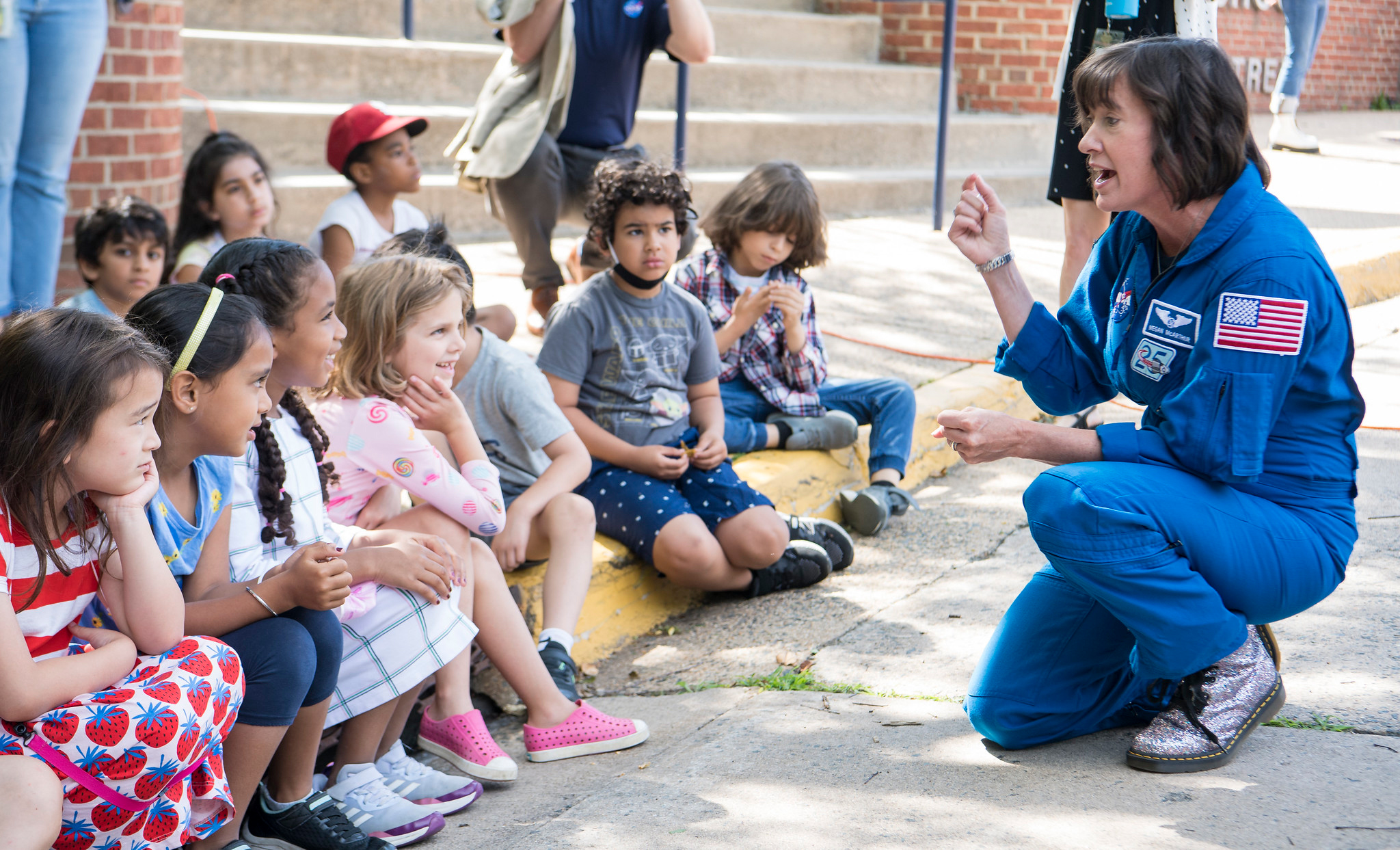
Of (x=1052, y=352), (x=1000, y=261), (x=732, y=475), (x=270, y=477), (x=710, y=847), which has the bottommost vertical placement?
(x=710, y=847)

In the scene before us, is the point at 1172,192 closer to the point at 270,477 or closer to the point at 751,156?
the point at 270,477

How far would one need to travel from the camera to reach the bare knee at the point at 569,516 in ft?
10.3

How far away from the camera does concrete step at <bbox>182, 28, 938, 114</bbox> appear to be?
21.5ft

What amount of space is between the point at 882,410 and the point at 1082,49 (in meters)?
1.35

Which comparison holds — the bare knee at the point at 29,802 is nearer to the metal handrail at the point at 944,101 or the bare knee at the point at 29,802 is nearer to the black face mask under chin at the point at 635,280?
the black face mask under chin at the point at 635,280

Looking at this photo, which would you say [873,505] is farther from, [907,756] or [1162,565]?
[1162,565]

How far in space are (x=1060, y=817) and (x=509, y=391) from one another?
1.69 metres

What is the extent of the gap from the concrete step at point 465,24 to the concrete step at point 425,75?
142mm

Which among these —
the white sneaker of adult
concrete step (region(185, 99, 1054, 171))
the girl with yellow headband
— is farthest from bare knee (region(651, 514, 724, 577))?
the white sneaker of adult

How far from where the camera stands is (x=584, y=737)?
8.89 ft

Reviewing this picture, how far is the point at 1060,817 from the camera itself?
215 centimetres

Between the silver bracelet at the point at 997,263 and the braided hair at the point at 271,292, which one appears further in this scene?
the silver bracelet at the point at 997,263

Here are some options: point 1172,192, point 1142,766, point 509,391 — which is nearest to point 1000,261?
point 1172,192

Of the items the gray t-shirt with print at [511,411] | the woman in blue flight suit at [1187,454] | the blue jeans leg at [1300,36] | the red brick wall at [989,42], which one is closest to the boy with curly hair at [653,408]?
the gray t-shirt with print at [511,411]
